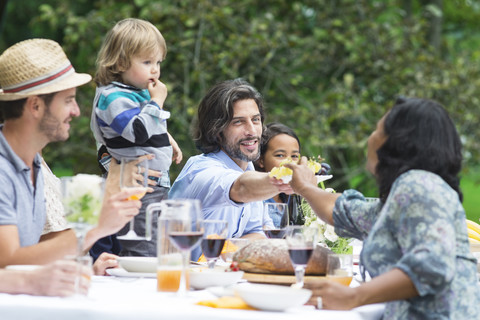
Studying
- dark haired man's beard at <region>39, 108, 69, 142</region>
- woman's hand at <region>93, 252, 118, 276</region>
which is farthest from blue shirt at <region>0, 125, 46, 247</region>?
woman's hand at <region>93, 252, 118, 276</region>

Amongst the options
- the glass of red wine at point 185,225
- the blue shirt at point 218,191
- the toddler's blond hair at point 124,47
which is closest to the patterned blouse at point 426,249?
the glass of red wine at point 185,225

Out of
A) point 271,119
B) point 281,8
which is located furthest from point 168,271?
point 281,8

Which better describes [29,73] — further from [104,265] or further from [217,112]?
[217,112]

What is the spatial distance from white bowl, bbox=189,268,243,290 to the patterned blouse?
48 centimetres

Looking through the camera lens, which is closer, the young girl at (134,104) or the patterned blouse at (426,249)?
the patterned blouse at (426,249)

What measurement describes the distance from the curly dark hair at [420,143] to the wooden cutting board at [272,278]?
0.50 m

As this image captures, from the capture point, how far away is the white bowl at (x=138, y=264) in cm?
271

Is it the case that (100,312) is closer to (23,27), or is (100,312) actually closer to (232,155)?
(232,155)

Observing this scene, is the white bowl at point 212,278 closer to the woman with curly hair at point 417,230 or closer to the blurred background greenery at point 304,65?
the woman with curly hair at point 417,230

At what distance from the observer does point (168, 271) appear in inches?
90.6

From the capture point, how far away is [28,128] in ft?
8.46

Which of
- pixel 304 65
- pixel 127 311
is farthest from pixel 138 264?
pixel 304 65

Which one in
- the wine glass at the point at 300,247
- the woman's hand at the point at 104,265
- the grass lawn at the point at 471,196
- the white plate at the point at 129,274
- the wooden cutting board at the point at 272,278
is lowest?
the grass lawn at the point at 471,196

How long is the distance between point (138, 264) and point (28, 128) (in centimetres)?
69
